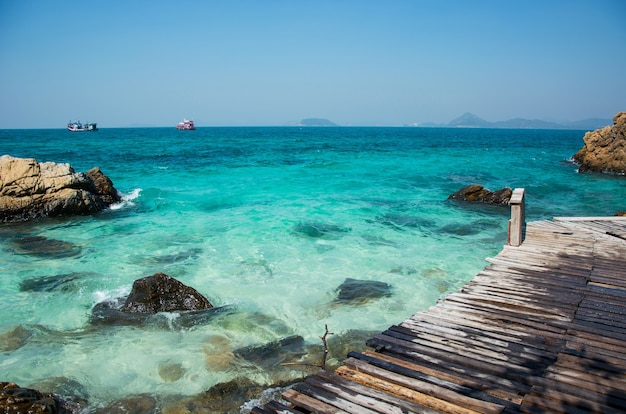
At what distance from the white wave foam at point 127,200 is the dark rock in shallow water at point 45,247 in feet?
17.8

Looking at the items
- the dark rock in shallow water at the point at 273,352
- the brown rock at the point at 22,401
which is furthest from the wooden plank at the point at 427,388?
the brown rock at the point at 22,401

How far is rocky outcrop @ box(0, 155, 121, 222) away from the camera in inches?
669

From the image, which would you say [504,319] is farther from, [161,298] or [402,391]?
[161,298]

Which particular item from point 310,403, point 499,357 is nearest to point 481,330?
point 499,357

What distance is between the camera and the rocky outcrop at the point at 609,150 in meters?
33.3

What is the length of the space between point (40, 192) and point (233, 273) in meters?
11.4

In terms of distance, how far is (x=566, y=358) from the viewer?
4770 millimetres

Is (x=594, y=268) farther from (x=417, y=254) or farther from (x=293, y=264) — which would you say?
(x=293, y=264)

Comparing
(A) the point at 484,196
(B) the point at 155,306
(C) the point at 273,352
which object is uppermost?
(A) the point at 484,196

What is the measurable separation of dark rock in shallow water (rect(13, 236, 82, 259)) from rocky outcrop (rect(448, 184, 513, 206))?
16488 millimetres

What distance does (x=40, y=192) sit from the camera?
58.0ft

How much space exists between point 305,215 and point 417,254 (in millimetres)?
6362

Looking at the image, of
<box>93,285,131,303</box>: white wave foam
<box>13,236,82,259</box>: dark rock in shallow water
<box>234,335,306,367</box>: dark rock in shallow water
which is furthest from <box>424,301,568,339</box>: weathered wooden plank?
<box>13,236,82,259</box>: dark rock in shallow water

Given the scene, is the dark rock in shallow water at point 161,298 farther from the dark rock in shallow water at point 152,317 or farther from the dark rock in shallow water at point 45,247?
the dark rock in shallow water at point 45,247
